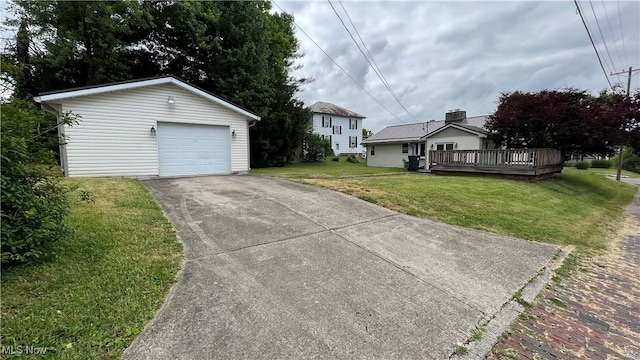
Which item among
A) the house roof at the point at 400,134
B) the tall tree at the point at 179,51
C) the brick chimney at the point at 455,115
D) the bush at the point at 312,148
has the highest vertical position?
the tall tree at the point at 179,51

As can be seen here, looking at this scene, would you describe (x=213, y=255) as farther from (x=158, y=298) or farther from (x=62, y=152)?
(x=62, y=152)

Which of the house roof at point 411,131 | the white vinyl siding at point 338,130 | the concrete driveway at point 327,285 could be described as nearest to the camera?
the concrete driveway at point 327,285

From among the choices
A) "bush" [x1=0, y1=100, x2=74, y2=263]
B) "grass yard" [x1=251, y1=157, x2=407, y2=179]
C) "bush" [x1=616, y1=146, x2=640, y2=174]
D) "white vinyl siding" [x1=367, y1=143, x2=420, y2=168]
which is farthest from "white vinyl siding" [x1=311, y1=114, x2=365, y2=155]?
"bush" [x1=0, y1=100, x2=74, y2=263]

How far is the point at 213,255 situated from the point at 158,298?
3.35 ft

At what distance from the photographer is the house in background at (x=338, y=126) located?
3700cm

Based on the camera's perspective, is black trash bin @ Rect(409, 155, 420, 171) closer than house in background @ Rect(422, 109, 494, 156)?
No

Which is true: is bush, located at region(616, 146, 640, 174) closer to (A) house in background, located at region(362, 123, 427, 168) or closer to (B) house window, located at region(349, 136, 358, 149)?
(A) house in background, located at region(362, 123, 427, 168)

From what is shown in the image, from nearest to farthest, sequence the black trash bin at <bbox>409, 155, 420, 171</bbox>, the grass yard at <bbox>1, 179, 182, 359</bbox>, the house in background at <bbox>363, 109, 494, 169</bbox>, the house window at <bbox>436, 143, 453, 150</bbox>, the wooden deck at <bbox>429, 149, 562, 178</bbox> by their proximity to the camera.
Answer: the grass yard at <bbox>1, 179, 182, 359</bbox>, the wooden deck at <bbox>429, 149, 562, 178</bbox>, the house in background at <bbox>363, 109, 494, 169</bbox>, the house window at <bbox>436, 143, 453, 150</bbox>, the black trash bin at <bbox>409, 155, 420, 171</bbox>

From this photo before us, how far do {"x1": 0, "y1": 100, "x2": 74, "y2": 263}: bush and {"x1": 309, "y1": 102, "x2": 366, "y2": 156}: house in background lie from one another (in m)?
33.5

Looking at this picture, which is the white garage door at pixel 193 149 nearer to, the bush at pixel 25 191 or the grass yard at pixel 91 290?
the grass yard at pixel 91 290

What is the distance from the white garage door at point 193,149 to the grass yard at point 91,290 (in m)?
6.59

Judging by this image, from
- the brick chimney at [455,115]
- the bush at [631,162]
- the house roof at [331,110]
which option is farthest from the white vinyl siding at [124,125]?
the bush at [631,162]

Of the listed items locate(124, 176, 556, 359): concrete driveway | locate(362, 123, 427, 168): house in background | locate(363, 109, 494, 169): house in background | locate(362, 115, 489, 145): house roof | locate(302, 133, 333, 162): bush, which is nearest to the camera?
locate(124, 176, 556, 359): concrete driveway

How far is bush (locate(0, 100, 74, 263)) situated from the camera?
2.52 m
